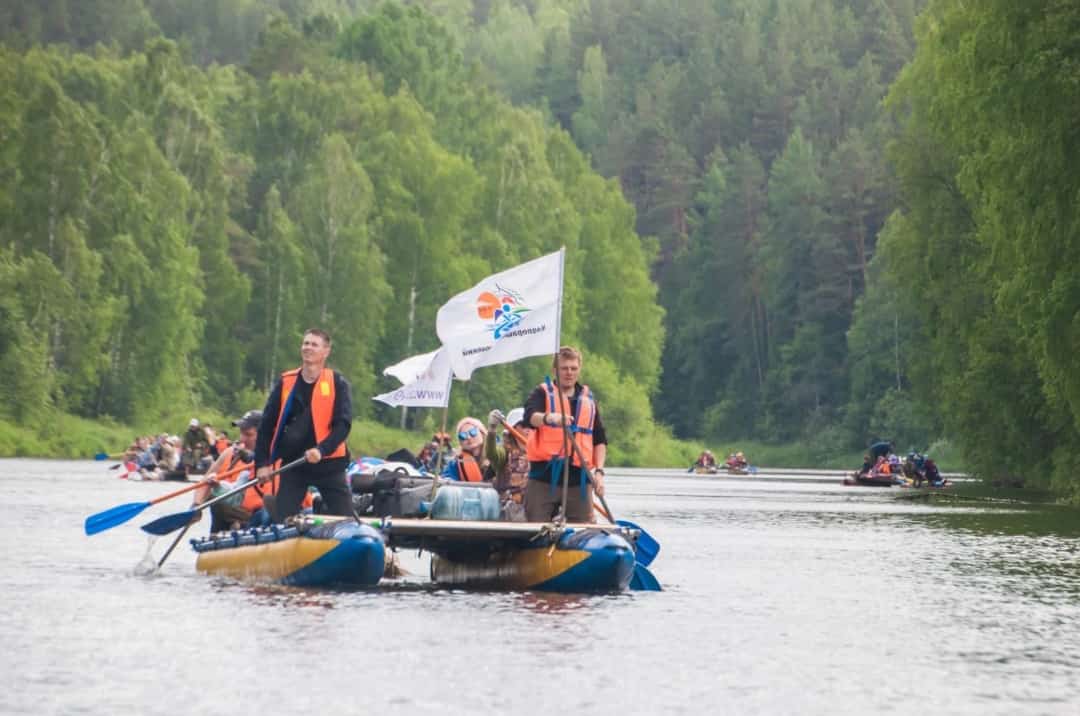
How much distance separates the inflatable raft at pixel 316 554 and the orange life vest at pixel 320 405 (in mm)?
736

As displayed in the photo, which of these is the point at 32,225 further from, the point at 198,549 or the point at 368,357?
the point at 198,549

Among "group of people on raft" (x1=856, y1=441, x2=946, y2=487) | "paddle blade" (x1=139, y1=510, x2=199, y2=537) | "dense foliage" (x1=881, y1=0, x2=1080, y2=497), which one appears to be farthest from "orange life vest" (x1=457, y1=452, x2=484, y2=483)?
"group of people on raft" (x1=856, y1=441, x2=946, y2=487)

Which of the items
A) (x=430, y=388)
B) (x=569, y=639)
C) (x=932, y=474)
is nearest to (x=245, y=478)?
(x=430, y=388)

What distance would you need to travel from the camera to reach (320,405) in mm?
21016

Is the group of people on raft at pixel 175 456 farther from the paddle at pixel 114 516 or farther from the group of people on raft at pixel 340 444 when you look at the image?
the group of people on raft at pixel 340 444

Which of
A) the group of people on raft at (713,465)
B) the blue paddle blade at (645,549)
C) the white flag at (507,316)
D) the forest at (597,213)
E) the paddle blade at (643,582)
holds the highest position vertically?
the forest at (597,213)

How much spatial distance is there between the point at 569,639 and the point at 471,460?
7.31m

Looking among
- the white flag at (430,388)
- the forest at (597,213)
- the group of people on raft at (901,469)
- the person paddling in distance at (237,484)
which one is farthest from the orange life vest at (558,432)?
the group of people on raft at (901,469)

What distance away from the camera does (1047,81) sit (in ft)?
117

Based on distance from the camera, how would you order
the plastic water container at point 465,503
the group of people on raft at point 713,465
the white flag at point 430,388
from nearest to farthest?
the plastic water container at point 465,503, the white flag at point 430,388, the group of people on raft at point 713,465

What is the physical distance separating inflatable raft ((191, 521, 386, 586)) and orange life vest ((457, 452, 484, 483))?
3092mm

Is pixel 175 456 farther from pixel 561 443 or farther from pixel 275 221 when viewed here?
pixel 561 443

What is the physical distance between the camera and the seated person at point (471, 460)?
24203 millimetres

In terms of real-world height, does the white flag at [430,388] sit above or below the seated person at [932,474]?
below
